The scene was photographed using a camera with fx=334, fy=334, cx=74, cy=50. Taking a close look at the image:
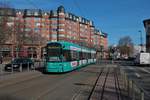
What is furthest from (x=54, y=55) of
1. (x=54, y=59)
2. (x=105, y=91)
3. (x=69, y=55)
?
(x=105, y=91)

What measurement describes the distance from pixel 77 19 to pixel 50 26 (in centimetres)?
2171

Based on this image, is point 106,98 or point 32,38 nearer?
point 106,98

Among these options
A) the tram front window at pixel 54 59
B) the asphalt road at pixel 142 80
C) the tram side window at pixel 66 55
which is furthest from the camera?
the tram side window at pixel 66 55

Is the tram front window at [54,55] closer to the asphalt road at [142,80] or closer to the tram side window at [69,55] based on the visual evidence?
the tram side window at [69,55]

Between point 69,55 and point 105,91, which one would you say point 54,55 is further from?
point 105,91

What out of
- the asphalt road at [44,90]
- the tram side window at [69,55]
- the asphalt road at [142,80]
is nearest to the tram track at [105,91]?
the asphalt road at [44,90]

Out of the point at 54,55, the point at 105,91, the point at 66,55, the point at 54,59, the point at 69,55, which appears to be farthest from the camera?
the point at 69,55

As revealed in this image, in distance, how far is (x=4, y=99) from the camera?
13734 millimetres

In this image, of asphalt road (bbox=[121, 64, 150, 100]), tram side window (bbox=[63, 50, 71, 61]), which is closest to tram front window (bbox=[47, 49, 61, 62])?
tram side window (bbox=[63, 50, 71, 61])

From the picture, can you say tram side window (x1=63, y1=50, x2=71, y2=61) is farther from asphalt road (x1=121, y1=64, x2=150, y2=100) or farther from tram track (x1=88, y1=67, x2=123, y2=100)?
tram track (x1=88, y1=67, x2=123, y2=100)

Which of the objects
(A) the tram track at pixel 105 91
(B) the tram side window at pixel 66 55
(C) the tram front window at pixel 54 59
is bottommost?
(A) the tram track at pixel 105 91

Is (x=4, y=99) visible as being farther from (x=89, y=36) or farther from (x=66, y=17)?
(x=89, y=36)

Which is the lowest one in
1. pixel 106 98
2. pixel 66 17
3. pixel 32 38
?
pixel 106 98

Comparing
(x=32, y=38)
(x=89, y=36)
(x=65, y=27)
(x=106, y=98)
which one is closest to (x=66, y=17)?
(x=65, y=27)
